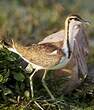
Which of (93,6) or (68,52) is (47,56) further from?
(93,6)

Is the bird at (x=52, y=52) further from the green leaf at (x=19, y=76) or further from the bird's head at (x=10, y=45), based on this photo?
the green leaf at (x=19, y=76)

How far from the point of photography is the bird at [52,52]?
168 inches

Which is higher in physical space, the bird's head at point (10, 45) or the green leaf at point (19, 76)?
the bird's head at point (10, 45)

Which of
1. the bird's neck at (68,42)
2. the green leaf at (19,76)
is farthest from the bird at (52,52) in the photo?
the green leaf at (19,76)

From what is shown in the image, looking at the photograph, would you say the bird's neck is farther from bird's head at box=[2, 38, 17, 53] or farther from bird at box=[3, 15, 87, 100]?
bird's head at box=[2, 38, 17, 53]

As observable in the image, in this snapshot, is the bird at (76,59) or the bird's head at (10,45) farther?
the bird at (76,59)

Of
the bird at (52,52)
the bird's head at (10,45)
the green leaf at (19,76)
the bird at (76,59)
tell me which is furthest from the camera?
the bird at (76,59)

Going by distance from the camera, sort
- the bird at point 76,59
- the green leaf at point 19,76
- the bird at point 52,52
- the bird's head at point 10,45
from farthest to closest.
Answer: the bird at point 76,59 → the green leaf at point 19,76 → the bird's head at point 10,45 → the bird at point 52,52

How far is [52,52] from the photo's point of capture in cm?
436

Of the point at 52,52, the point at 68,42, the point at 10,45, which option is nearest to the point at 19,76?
the point at 10,45

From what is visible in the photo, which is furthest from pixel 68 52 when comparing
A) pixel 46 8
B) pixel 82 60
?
pixel 46 8

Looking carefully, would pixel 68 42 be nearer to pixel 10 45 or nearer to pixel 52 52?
pixel 52 52

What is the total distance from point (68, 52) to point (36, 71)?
1.41ft

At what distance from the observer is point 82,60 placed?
5.08m
